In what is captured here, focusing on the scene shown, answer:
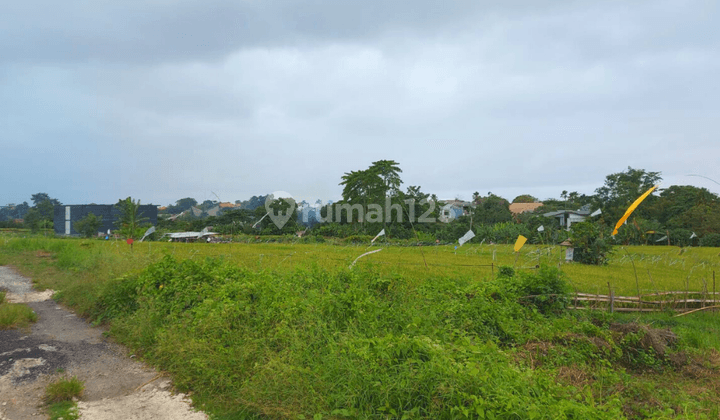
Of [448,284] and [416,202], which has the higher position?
[416,202]

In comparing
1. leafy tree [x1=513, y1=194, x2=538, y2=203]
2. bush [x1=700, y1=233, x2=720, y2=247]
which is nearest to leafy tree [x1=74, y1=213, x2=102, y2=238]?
bush [x1=700, y1=233, x2=720, y2=247]

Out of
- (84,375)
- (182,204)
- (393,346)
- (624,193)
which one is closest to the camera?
(393,346)

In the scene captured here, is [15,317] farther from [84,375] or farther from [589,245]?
[589,245]

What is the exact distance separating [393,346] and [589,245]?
13693mm

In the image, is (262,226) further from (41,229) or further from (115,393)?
(115,393)

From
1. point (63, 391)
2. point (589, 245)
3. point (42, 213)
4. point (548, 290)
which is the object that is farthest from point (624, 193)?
point (42, 213)

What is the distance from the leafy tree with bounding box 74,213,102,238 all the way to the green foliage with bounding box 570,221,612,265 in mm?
38156

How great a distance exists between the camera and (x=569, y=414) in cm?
291

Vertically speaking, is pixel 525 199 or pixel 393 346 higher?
pixel 525 199

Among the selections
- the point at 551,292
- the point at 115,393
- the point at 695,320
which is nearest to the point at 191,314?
the point at 115,393

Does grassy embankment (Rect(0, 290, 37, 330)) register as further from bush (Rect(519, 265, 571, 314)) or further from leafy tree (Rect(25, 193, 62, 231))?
leafy tree (Rect(25, 193, 62, 231))

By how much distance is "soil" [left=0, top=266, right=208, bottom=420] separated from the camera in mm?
4031

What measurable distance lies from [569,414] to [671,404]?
1766mm

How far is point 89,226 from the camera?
125 ft
